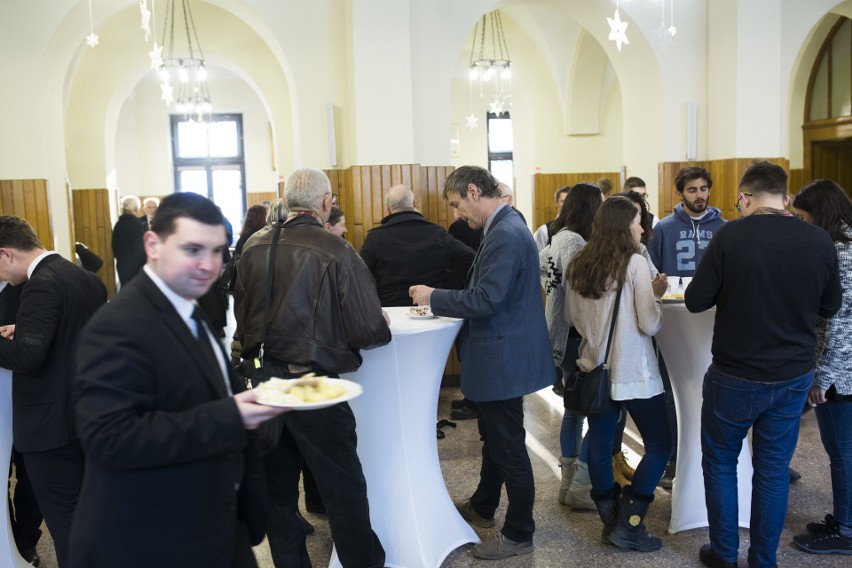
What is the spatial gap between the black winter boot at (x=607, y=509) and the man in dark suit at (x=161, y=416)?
2.09 m

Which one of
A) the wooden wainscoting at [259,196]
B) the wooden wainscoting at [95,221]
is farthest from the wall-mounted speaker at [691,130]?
the wooden wainscoting at [259,196]

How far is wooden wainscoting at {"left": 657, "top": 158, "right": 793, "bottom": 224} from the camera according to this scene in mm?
7016

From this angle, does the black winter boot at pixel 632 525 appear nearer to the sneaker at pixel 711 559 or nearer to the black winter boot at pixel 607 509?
the black winter boot at pixel 607 509

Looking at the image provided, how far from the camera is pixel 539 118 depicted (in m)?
11.5

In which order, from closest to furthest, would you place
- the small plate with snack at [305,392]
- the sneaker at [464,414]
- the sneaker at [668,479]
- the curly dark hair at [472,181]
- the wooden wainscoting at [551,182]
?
1. the small plate with snack at [305,392]
2. the curly dark hair at [472,181]
3. the sneaker at [668,479]
4. the sneaker at [464,414]
5. the wooden wainscoting at [551,182]

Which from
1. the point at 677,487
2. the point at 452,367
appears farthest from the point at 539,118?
the point at 677,487

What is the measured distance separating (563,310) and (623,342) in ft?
2.06

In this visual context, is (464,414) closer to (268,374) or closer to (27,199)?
(268,374)

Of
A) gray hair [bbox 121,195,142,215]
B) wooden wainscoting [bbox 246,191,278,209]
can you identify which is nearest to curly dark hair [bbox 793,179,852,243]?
gray hair [bbox 121,195,142,215]

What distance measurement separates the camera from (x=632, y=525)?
3.25m

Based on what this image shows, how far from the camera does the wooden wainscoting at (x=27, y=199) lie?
6457 mm

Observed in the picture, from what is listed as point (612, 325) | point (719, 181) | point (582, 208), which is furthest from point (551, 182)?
point (612, 325)

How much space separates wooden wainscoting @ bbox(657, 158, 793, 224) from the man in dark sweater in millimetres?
4475

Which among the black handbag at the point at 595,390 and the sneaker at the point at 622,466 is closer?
the black handbag at the point at 595,390
